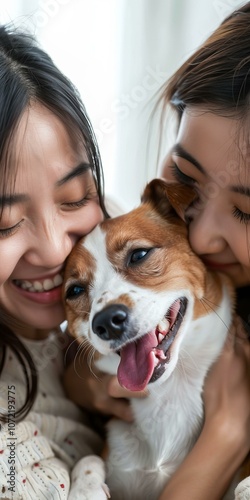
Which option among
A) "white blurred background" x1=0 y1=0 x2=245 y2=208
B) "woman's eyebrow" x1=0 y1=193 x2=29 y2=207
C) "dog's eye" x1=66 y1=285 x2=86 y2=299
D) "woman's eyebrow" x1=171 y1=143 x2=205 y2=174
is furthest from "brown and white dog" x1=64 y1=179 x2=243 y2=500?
"white blurred background" x1=0 y1=0 x2=245 y2=208

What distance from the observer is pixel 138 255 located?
1.49 metres

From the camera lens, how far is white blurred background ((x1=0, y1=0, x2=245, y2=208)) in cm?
227

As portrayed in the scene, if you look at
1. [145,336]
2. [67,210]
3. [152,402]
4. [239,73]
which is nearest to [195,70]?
[239,73]

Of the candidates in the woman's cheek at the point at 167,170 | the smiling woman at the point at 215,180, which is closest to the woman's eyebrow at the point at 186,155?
the smiling woman at the point at 215,180

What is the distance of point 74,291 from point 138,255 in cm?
20

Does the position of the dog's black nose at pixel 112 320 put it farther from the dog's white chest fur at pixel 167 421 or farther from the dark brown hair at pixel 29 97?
the dark brown hair at pixel 29 97

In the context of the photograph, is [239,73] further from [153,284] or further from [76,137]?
[153,284]

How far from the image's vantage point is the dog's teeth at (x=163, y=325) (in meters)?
1.40

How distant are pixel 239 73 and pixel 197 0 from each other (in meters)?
1.07

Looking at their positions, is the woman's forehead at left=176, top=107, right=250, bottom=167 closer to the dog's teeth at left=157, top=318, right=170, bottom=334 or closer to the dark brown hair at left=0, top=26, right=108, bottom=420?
the dark brown hair at left=0, top=26, right=108, bottom=420

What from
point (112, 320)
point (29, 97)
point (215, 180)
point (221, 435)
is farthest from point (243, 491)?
point (29, 97)

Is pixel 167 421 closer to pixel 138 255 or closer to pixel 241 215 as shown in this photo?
pixel 138 255

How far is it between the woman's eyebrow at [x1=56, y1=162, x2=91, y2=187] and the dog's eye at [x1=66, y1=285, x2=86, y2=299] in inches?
10.4

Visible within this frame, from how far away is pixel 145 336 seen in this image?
4.53ft
